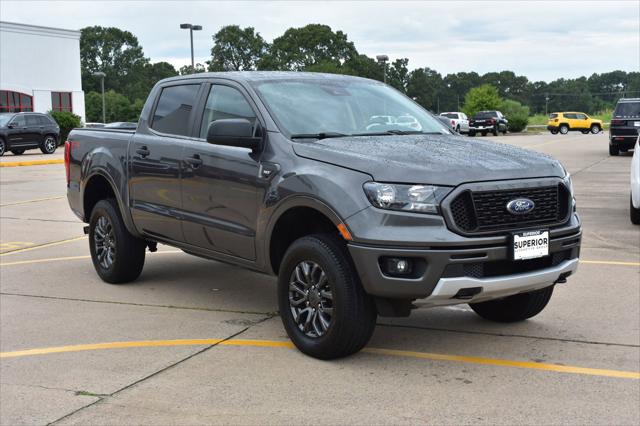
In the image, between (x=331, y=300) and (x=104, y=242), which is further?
(x=104, y=242)

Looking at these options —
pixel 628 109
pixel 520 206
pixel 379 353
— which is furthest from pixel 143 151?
pixel 628 109

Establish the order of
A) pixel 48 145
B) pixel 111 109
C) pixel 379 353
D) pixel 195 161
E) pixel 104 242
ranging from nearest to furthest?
pixel 379 353
pixel 195 161
pixel 104 242
pixel 48 145
pixel 111 109

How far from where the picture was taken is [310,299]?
5.35 m

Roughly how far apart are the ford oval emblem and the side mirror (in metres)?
1.81

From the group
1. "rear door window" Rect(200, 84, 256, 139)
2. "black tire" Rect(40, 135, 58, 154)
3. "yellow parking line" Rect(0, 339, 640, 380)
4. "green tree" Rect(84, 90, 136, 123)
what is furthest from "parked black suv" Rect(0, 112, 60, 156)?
"green tree" Rect(84, 90, 136, 123)

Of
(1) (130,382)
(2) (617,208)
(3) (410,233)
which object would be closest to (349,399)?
(3) (410,233)

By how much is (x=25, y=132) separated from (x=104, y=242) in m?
25.3

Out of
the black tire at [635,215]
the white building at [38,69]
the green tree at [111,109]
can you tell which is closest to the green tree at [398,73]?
the green tree at [111,109]

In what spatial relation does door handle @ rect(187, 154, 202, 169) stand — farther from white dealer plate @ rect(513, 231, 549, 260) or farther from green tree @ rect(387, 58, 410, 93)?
green tree @ rect(387, 58, 410, 93)

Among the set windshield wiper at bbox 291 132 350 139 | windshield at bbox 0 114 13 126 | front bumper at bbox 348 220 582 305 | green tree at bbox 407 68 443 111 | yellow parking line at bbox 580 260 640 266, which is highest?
green tree at bbox 407 68 443 111

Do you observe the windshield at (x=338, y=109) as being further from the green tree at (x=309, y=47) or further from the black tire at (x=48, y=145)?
the green tree at (x=309, y=47)

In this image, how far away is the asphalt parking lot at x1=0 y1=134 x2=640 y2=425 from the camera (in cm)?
446

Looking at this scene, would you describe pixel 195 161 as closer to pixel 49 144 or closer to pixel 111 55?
pixel 49 144

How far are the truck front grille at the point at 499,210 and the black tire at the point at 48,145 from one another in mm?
29359
